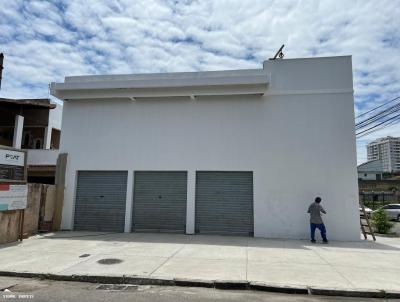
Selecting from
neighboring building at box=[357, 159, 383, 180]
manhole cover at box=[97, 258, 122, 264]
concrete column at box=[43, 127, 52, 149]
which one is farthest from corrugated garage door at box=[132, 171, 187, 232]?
neighboring building at box=[357, 159, 383, 180]

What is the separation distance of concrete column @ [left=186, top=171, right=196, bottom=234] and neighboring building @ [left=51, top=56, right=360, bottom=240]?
0.13 ft

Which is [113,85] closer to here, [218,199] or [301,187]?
[218,199]

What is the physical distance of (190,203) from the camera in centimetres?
1356

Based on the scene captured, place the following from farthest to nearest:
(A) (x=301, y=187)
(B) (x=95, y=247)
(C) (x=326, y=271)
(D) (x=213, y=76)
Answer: (D) (x=213, y=76)
(A) (x=301, y=187)
(B) (x=95, y=247)
(C) (x=326, y=271)

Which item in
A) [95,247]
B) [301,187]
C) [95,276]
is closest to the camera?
[95,276]

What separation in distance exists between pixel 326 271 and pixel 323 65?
8737mm

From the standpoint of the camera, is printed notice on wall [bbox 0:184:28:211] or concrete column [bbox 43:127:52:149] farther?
concrete column [bbox 43:127:52:149]

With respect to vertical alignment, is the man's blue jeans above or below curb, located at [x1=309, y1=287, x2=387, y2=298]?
above

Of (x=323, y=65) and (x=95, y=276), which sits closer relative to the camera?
(x=95, y=276)

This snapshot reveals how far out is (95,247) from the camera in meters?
10.3

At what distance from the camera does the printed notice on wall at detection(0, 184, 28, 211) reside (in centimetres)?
1061

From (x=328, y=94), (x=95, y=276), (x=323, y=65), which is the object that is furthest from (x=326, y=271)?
(x=323, y=65)

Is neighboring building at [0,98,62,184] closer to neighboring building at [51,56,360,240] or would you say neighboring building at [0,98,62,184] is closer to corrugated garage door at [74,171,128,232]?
corrugated garage door at [74,171,128,232]

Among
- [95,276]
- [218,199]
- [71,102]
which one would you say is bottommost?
[95,276]
